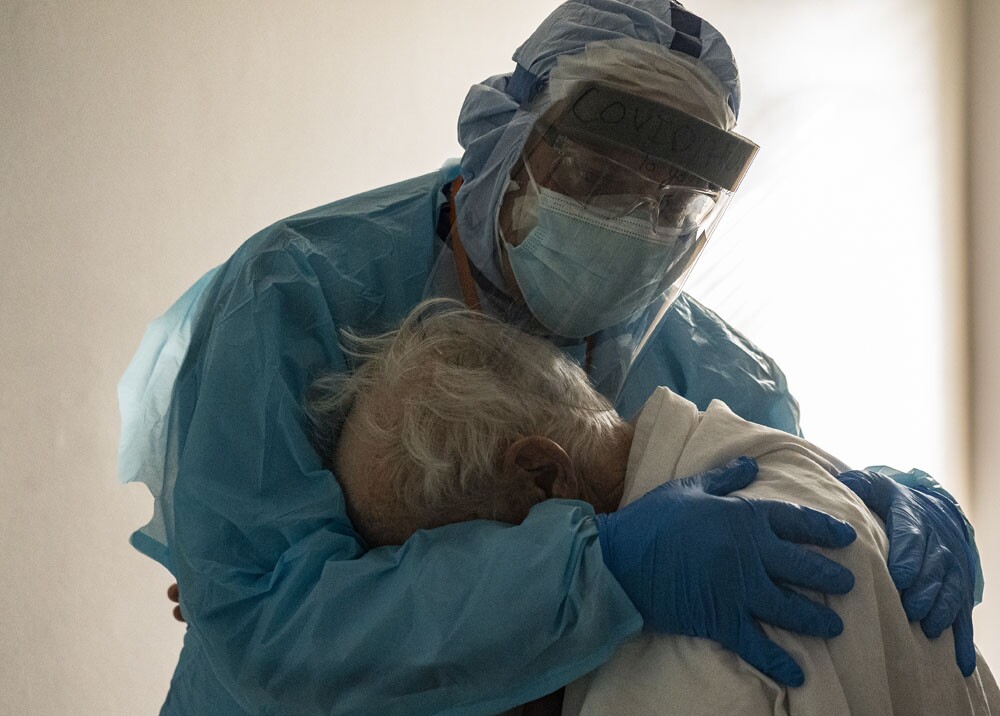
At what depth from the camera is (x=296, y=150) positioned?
78.9 inches

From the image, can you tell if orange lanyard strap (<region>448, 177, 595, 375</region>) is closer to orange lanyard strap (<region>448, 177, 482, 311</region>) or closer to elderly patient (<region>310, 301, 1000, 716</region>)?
orange lanyard strap (<region>448, 177, 482, 311</region>)

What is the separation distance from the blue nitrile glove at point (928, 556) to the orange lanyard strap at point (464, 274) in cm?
38

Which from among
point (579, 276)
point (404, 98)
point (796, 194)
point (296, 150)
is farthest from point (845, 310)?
point (579, 276)

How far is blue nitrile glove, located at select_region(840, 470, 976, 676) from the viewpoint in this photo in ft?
3.02

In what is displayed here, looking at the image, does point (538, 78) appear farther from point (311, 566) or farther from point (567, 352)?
point (311, 566)

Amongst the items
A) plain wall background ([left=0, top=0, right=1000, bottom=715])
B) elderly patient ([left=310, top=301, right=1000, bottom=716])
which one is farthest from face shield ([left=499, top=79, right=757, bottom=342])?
Answer: plain wall background ([left=0, top=0, right=1000, bottom=715])

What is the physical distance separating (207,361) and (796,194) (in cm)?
245

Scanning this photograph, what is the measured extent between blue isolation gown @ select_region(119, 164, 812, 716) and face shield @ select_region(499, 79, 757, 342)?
165mm

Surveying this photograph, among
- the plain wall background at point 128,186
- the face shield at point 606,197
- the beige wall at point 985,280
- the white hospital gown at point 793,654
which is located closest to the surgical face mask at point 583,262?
the face shield at point 606,197

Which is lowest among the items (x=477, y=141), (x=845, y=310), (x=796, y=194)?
(x=845, y=310)

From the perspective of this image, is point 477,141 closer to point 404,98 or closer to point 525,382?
point 525,382

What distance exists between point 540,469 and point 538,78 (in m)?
0.52

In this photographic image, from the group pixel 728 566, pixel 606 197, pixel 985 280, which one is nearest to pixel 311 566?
pixel 728 566

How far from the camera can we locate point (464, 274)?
1260mm
